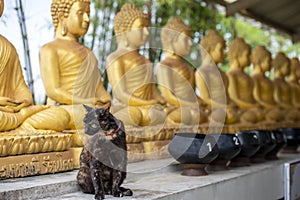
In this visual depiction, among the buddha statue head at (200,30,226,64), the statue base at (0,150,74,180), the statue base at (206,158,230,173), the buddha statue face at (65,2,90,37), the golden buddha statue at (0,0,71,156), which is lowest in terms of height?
the statue base at (206,158,230,173)

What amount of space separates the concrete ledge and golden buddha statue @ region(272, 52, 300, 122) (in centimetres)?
352

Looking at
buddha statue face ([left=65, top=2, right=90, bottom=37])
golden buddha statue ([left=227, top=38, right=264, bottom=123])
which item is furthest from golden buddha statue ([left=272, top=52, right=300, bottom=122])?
buddha statue face ([left=65, top=2, right=90, bottom=37])

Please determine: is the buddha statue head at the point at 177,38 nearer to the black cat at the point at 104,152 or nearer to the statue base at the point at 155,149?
the statue base at the point at 155,149

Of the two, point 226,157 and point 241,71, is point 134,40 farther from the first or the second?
point 241,71

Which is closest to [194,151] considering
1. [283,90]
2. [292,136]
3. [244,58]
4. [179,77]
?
[179,77]

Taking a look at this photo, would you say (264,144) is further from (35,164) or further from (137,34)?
(35,164)

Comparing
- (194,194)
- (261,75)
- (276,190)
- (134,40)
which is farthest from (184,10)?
(194,194)

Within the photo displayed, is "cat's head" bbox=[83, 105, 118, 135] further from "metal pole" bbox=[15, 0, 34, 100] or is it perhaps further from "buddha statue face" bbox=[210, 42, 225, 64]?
"buddha statue face" bbox=[210, 42, 225, 64]

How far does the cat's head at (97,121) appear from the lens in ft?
10.2

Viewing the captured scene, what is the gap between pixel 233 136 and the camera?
452cm

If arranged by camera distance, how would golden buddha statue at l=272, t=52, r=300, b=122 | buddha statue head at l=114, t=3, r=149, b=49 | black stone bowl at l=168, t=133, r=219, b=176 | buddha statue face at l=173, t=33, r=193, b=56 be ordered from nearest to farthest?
black stone bowl at l=168, t=133, r=219, b=176, buddha statue head at l=114, t=3, r=149, b=49, buddha statue face at l=173, t=33, r=193, b=56, golden buddha statue at l=272, t=52, r=300, b=122

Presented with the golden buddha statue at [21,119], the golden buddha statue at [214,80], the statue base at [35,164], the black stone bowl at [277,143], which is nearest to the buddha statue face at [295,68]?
the golden buddha statue at [214,80]

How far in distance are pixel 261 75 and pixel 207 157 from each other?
14.9 ft

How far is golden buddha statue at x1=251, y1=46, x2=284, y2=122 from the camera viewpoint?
26.1 ft
